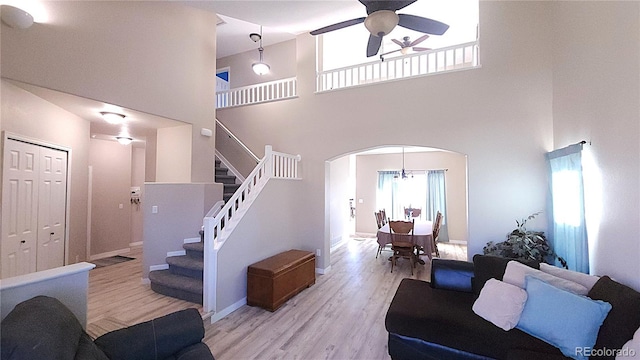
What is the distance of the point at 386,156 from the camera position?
8305 millimetres

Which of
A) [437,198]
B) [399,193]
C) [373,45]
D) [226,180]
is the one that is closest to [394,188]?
[399,193]

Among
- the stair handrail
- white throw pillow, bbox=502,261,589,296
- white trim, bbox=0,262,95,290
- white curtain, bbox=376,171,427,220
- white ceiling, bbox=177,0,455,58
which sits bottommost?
white throw pillow, bbox=502,261,589,296

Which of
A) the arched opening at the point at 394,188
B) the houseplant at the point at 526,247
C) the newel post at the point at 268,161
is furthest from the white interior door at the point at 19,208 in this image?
the houseplant at the point at 526,247

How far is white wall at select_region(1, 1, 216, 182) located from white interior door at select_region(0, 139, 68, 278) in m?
0.93

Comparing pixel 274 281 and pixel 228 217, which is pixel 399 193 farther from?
pixel 228 217

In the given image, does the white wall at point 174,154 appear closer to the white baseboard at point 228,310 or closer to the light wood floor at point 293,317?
the light wood floor at point 293,317

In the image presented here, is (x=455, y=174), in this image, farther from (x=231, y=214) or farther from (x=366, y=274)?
(x=231, y=214)

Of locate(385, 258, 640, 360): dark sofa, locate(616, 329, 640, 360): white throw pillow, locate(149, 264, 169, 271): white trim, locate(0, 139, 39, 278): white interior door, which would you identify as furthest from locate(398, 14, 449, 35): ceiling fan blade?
locate(149, 264, 169, 271): white trim

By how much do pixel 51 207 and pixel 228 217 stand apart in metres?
2.66

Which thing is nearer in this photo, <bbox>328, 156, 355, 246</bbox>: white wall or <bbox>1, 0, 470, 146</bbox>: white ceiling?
<bbox>1, 0, 470, 146</bbox>: white ceiling

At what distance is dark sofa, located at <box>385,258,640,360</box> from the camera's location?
1.70m

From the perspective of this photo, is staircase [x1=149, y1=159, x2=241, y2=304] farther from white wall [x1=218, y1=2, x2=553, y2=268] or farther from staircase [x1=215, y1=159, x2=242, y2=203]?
white wall [x1=218, y1=2, x2=553, y2=268]

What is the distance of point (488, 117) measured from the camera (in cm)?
384

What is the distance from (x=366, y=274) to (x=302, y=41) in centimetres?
478
